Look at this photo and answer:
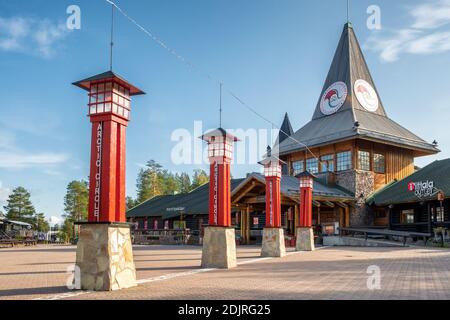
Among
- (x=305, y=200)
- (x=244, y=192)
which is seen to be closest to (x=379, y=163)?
(x=244, y=192)

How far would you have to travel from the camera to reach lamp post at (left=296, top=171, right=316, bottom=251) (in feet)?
75.0

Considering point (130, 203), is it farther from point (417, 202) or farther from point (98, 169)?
point (98, 169)

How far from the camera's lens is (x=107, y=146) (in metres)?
9.59

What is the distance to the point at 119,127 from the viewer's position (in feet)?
32.9

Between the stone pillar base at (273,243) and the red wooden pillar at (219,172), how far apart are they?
5.13 m

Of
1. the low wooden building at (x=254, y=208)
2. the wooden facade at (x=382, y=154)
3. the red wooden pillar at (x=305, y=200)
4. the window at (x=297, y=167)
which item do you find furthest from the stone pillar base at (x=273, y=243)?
the window at (x=297, y=167)

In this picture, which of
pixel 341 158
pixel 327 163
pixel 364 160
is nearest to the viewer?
pixel 364 160

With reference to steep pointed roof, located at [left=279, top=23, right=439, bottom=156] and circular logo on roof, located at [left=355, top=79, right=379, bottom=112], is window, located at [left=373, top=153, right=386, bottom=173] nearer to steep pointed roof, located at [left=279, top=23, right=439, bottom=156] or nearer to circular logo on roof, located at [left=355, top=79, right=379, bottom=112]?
steep pointed roof, located at [left=279, top=23, right=439, bottom=156]

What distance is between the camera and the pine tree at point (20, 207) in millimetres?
68625

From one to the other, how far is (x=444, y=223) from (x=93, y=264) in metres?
23.7

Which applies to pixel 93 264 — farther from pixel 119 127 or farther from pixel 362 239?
pixel 362 239

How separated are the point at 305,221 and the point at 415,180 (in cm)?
1164

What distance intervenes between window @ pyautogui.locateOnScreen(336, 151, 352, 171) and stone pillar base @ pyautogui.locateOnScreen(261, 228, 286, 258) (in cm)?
1574
